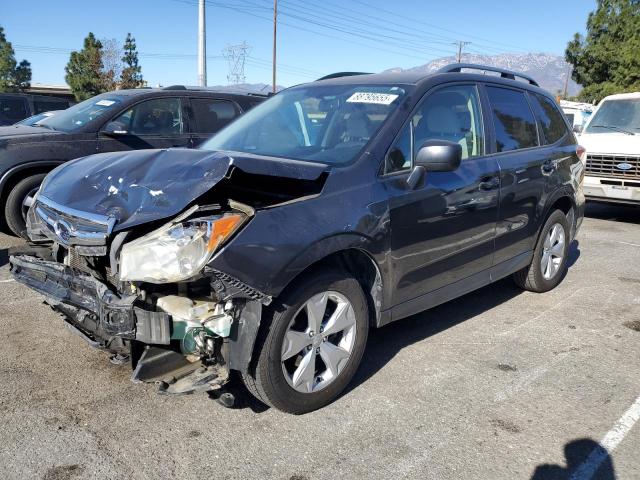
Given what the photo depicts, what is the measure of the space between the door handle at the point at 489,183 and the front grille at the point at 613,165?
5.96m

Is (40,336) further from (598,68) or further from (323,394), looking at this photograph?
(598,68)

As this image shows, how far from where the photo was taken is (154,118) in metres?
7.33

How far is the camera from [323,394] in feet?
10.6

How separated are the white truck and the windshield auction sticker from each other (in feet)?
22.4

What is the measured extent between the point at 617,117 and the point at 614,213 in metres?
1.87

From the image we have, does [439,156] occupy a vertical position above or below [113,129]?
above

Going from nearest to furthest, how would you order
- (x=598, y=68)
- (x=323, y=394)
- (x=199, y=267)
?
(x=199, y=267), (x=323, y=394), (x=598, y=68)

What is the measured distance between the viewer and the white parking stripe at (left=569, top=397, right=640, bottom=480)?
9.00ft

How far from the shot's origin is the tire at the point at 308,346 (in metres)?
2.89

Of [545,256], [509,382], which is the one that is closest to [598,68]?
[545,256]

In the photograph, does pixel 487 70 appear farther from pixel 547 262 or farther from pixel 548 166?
pixel 547 262

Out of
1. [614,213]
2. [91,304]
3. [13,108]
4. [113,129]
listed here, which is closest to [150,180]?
[91,304]

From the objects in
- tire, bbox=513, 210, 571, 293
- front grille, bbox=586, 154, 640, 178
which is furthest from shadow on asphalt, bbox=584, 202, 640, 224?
tire, bbox=513, 210, 571, 293

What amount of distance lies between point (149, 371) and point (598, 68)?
31177mm
